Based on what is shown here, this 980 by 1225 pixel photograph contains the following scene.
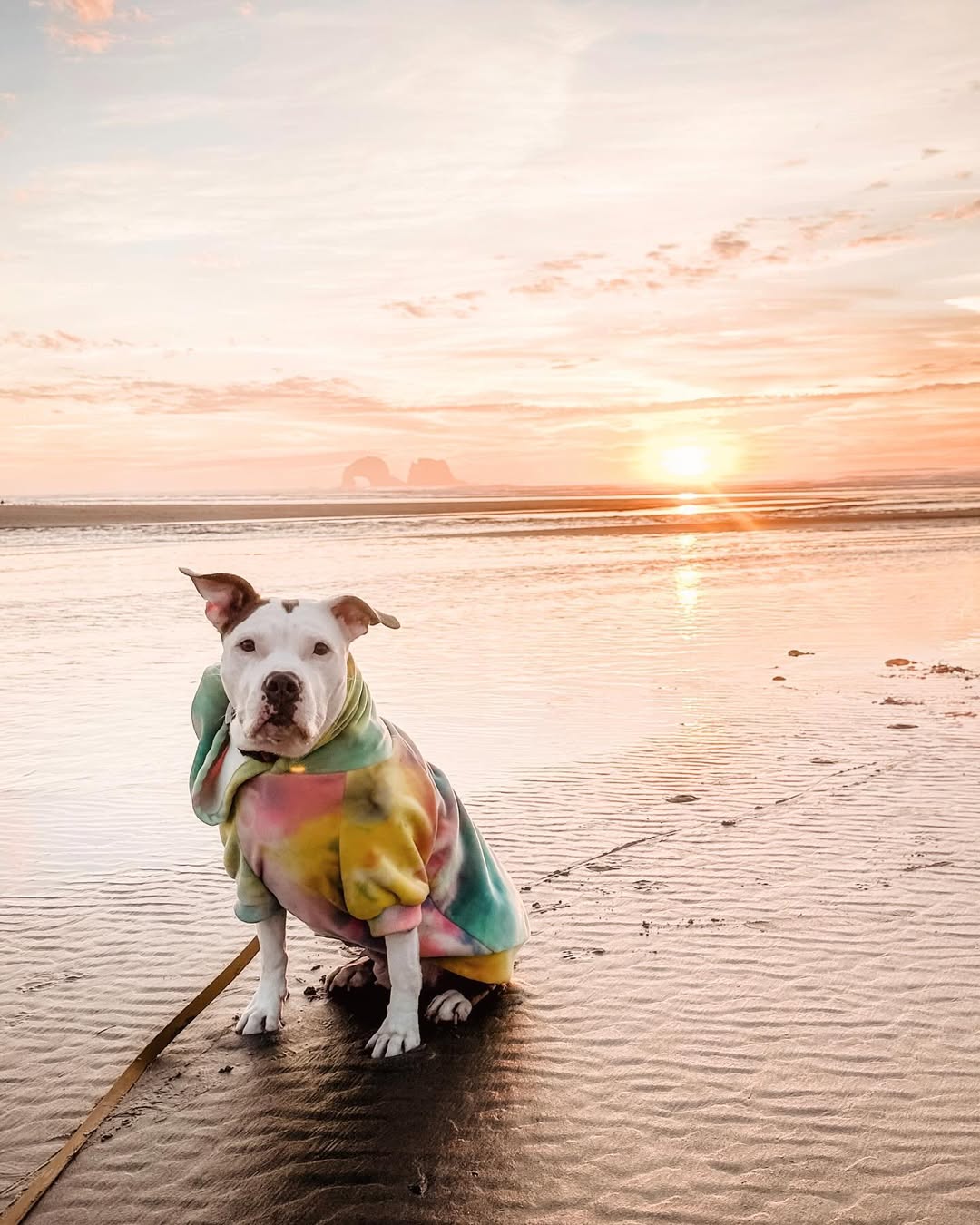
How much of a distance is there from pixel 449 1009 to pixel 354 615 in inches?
61.3

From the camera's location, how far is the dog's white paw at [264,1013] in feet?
14.0

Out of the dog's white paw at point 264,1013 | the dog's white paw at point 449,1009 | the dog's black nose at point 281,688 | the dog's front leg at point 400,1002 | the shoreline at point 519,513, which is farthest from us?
the shoreline at point 519,513

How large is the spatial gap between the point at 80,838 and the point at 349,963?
250 cm

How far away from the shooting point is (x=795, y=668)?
11398 mm

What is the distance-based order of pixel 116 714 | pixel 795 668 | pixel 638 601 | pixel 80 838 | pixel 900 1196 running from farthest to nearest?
pixel 638 601
pixel 795 668
pixel 116 714
pixel 80 838
pixel 900 1196

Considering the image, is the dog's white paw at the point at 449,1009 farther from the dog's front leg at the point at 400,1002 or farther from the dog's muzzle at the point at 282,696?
the dog's muzzle at the point at 282,696

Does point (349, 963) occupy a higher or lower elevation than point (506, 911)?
lower

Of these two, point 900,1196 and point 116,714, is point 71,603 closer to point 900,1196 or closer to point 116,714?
point 116,714

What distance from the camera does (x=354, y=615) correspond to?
4086mm

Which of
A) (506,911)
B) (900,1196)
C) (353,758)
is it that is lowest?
(900,1196)

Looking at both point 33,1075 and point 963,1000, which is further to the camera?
point 963,1000

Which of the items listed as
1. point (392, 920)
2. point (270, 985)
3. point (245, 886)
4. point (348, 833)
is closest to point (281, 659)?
point (348, 833)

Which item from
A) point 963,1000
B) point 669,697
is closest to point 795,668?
point 669,697

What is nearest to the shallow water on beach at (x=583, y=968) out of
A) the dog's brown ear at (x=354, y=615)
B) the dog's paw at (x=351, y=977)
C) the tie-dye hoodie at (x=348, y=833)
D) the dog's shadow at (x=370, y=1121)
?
the dog's shadow at (x=370, y=1121)
